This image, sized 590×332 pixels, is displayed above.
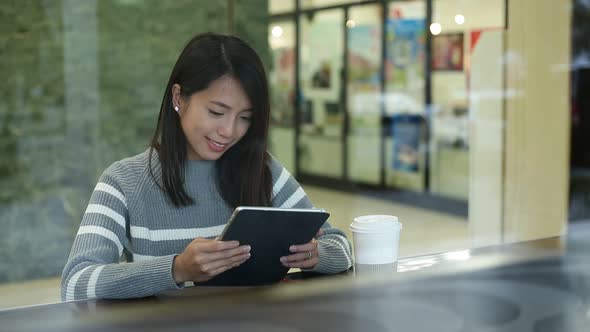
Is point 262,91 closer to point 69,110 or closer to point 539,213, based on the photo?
point 69,110

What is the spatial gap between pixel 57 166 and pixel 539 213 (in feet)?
10.9

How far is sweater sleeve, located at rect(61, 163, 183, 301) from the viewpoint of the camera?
4.95 ft

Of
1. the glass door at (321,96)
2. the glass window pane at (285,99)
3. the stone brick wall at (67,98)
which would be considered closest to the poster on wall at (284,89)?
the glass window pane at (285,99)

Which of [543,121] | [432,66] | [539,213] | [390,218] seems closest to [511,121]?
[543,121]

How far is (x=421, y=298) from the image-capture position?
4.45 ft

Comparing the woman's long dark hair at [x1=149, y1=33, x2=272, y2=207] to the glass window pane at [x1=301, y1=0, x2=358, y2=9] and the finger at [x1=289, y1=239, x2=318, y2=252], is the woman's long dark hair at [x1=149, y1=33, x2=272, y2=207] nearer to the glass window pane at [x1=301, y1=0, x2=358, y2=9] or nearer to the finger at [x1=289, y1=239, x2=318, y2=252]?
the finger at [x1=289, y1=239, x2=318, y2=252]

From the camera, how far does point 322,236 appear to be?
6.41 feet

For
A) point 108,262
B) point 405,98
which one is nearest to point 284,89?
point 405,98

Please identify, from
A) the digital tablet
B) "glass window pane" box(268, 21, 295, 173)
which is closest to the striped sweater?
the digital tablet

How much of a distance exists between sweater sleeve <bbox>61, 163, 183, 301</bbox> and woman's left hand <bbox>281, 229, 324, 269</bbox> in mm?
230

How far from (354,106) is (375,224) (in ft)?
18.0

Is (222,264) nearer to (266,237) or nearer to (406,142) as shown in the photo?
(266,237)

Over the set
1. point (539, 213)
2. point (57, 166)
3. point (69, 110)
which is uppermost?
point (69, 110)

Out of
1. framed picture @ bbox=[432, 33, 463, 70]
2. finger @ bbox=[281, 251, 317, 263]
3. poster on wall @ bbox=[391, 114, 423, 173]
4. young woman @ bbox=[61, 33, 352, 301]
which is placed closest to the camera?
finger @ bbox=[281, 251, 317, 263]
